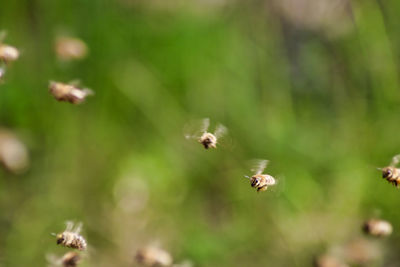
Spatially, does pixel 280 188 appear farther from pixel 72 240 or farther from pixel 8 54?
pixel 8 54

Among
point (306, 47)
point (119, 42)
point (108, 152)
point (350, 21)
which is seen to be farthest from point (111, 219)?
point (350, 21)

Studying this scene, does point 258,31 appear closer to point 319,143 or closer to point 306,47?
point 306,47

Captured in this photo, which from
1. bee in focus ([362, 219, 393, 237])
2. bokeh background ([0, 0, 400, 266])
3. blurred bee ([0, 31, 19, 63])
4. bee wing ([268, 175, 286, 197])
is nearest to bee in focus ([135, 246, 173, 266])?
bokeh background ([0, 0, 400, 266])

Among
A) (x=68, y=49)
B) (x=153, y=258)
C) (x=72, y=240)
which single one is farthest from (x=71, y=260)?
(x=68, y=49)

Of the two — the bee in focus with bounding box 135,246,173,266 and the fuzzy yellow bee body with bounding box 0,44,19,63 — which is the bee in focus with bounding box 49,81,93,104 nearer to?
the fuzzy yellow bee body with bounding box 0,44,19,63

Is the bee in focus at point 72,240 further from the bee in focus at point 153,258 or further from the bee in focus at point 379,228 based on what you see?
the bee in focus at point 379,228
